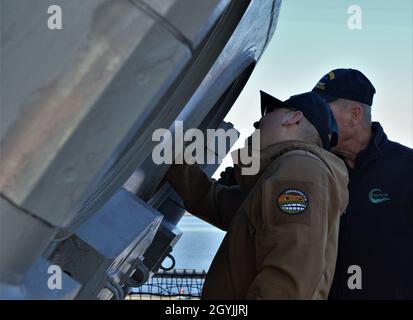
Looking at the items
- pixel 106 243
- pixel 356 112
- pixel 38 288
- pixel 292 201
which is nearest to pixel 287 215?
pixel 292 201

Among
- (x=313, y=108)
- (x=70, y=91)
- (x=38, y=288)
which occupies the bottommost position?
(x=38, y=288)

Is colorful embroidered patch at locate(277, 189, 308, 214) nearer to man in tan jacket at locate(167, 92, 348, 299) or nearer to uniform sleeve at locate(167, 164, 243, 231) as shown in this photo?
man in tan jacket at locate(167, 92, 348, 299)

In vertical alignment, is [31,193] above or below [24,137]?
below

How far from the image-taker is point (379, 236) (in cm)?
361

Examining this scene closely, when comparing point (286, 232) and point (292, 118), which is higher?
point (292, 118)

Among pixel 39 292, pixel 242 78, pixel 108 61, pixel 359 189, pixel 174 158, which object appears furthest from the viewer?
pixel 242 78

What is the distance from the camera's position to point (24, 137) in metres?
1.64

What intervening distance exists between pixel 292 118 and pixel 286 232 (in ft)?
2.13

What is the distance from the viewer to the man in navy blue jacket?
140 inches

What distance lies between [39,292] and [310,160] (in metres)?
1.16

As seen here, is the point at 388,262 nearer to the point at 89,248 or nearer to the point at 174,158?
the point at 174,158

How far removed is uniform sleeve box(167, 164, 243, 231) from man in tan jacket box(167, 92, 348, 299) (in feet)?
1.29

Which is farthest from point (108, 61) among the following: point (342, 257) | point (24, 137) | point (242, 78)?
point (242, 78)

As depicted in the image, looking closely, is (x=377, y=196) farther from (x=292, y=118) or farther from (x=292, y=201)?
(x=292, y=201)
